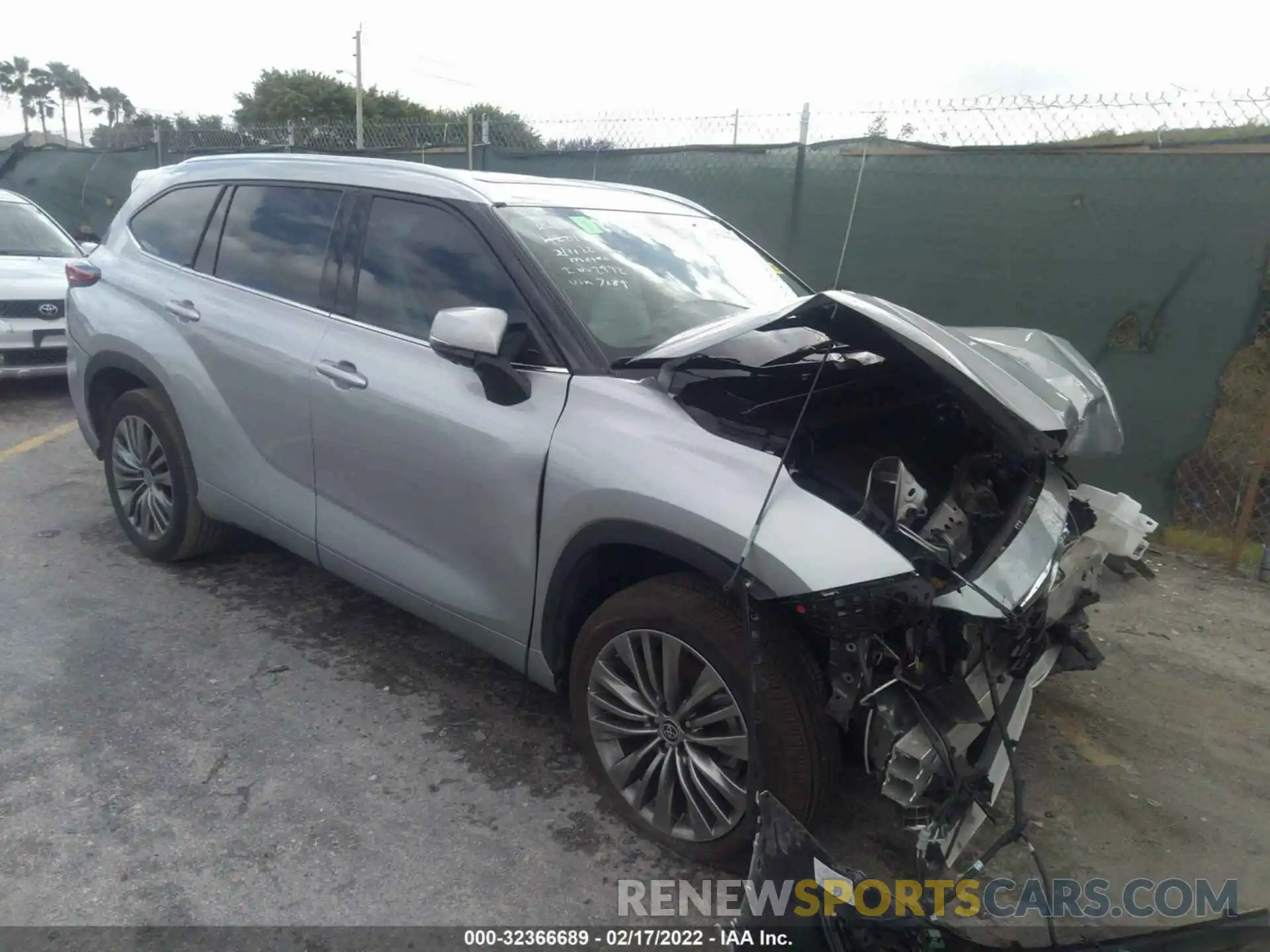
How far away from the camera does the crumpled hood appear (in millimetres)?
2338

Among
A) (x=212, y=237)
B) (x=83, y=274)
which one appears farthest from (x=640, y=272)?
(x=83, y=274)

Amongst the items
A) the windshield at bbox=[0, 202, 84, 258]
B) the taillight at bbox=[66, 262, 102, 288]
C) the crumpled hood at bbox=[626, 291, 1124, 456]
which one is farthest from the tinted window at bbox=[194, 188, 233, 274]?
the windshield at bbox=[0, 202, 84, 258]

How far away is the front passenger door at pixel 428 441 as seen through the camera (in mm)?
2889

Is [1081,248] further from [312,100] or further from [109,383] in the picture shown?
[312,100]

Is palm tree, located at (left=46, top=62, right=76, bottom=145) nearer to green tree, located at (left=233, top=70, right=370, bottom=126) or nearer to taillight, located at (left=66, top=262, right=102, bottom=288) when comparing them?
green tree, located at (left=233, top=70, right=370, bottom=126)

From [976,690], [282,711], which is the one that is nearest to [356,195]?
A: [282,711]

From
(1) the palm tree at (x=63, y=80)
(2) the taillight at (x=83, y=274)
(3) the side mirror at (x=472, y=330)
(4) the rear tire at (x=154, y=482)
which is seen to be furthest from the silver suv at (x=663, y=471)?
(1) the palm tree at (x=63, y=80)

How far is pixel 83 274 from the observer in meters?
4.54

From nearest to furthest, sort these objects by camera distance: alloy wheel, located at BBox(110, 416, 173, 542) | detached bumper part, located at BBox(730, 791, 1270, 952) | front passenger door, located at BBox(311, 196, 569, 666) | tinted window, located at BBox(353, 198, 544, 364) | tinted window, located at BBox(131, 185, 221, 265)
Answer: detached bumper part, located at BBox(730, 791, 1270, 952), front passenger door, located at BBox(311, 196, 569, 666), tinted window, located at BBox(353, 198, 544, 364), tinted window, located at BBox(131, 185, 221, 265), alloy wheel, located at BBox(110, 416, 173, 542)

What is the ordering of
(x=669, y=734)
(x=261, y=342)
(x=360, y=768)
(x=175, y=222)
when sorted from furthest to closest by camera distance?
(x=175, y=222) → (x=261, y=342) → (x=360, y=768) → (x=669, y=734)

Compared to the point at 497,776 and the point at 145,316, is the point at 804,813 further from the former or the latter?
the point at 145,316

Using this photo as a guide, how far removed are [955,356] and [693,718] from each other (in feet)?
3.95

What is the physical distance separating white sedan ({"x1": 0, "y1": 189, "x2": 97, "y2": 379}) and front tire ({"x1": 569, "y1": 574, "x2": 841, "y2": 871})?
634 cm

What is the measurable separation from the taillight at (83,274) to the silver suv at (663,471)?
77 cm
